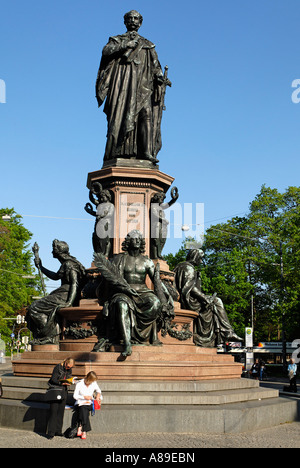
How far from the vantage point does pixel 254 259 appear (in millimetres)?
48906

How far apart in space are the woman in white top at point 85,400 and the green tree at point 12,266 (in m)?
38.5

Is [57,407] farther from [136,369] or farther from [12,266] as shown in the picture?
[12,266]

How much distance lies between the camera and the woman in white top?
8.71m

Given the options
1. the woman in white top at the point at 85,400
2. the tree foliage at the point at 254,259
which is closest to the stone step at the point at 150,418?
the woman in white top at the point at 85,400

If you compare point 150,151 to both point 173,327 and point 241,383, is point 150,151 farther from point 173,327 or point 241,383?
point 241,383

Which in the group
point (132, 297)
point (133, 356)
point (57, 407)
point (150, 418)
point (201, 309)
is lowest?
point (150, 418)

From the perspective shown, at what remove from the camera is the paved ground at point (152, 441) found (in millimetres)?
8336

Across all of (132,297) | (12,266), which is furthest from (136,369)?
(12,266)

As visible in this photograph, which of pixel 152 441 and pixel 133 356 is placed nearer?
pixel 152 441

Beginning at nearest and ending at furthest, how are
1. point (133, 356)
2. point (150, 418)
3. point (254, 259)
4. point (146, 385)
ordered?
point (150, 418)
point (146, 385)
point (133, 356)
point (254, 259)

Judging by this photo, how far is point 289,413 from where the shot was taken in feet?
37.4

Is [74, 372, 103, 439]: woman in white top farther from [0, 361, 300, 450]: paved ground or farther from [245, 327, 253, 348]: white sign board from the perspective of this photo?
[245, 327, 253, 348]: white sign board

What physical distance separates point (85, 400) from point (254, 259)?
4132 centimetres
